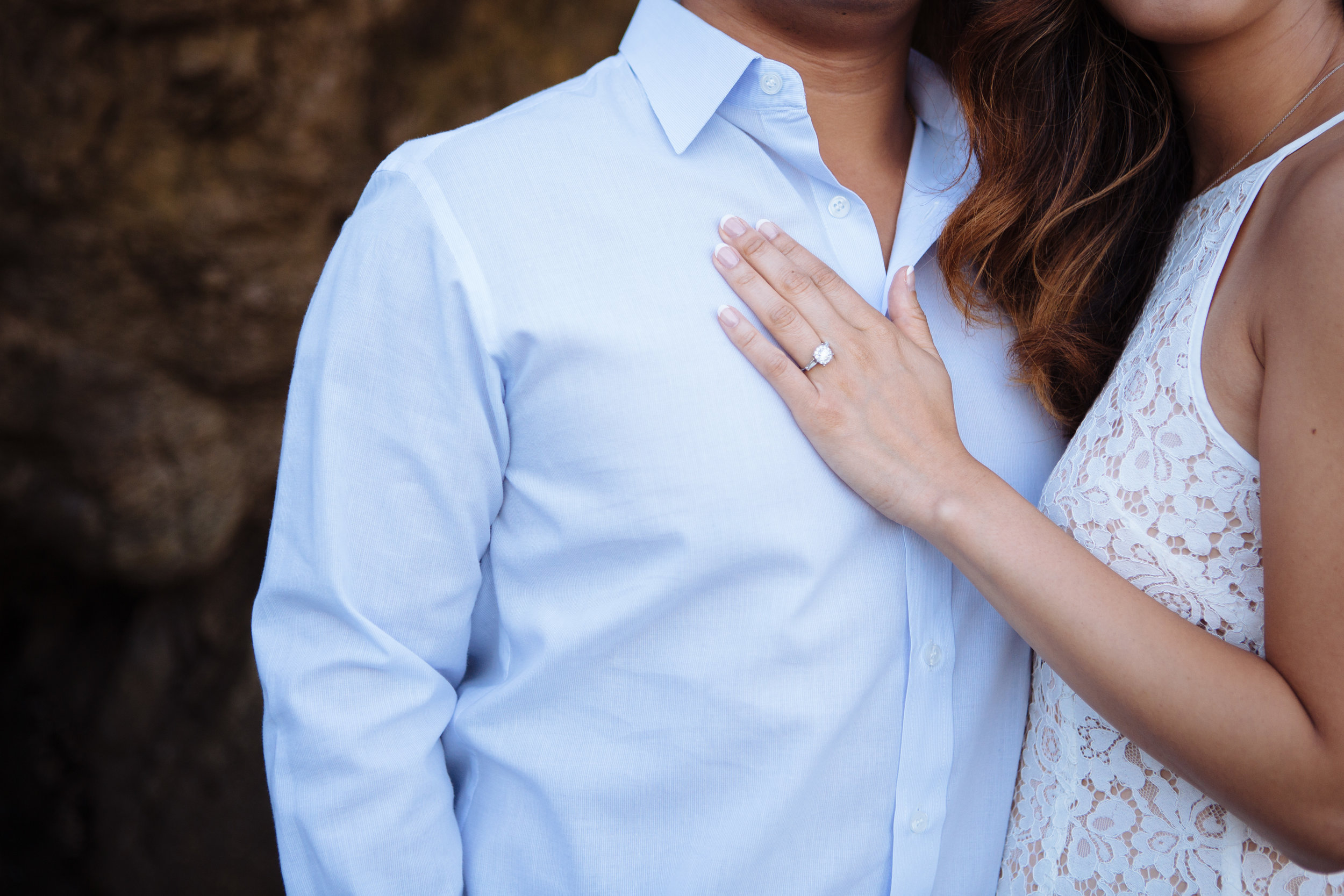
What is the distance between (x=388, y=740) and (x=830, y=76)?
3.53 ft

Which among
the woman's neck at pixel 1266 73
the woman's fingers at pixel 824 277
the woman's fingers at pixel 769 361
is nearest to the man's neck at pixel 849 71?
the woman's fingers at pixel 824 277

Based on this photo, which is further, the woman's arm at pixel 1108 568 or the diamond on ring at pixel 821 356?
the diamond on ring at pixel 821 356

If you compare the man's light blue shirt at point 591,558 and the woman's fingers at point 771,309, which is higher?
the woman's fingers at point 771,309

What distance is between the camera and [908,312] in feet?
4.12

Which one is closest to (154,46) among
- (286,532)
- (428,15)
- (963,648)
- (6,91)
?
(6,91)

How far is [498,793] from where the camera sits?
1.23m

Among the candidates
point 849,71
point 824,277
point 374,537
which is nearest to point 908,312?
point 824,277

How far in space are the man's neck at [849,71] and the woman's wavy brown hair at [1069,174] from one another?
0.41 ft

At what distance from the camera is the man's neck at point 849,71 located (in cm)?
127

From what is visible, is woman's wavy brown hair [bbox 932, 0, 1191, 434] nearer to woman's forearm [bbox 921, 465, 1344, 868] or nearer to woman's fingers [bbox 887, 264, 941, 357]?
woman's fingers [bbox 887, 264, 941, 357]

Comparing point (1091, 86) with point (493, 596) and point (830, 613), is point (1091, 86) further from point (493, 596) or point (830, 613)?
point (493, 596)

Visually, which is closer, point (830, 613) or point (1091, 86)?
point (830, 613)

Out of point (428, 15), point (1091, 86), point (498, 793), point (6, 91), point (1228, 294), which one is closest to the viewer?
point (1228, 294)

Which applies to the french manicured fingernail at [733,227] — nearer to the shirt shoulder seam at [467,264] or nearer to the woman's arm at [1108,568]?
the woman's arm at [1108,568]
